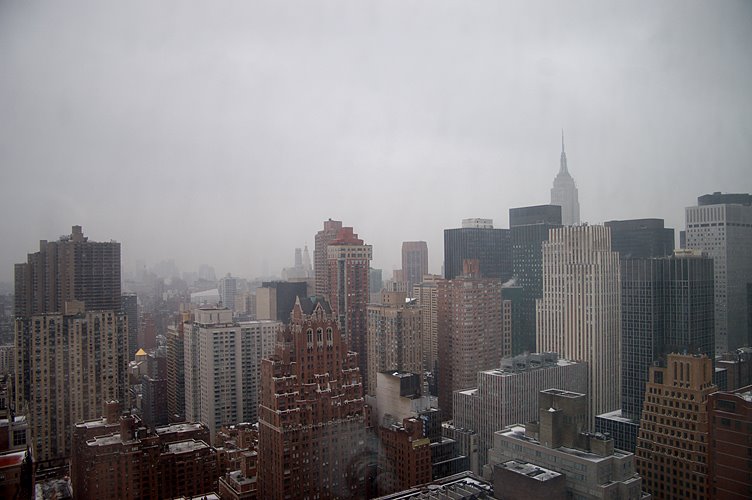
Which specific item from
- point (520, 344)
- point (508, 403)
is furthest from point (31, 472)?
point (520, 344)

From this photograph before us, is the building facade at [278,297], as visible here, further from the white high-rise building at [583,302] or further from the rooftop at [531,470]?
the white high-rise building at [583,302]

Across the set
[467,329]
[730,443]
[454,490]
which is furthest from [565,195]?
[454,490]

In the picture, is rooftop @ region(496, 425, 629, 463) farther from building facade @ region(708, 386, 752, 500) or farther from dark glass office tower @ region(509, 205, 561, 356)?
dark glass office tower @ region(509, 205, 561, 356)

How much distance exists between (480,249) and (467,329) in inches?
58.7

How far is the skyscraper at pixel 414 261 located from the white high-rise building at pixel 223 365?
2138mm

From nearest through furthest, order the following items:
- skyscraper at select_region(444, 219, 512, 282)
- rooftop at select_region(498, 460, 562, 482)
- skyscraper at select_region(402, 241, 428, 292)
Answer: rooftop at select_region(498, 460, 562, 482) → skyscraper at select_region(402, 241, 428, 292) → skyscraper at select_region(444, 219, 512, 282)

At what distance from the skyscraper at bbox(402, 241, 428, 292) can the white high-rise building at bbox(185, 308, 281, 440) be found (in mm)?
2138

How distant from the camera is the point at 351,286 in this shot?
924 cm

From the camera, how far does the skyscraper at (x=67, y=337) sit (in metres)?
5.93

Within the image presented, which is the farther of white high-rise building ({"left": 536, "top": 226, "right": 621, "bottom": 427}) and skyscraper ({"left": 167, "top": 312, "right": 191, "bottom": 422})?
white high-rise building ({"left": 536, "top": 226, "right": 621, "bottom": 427})

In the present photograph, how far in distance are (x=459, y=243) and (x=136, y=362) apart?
5.30 m

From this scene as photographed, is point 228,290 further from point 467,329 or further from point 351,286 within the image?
point 467,329

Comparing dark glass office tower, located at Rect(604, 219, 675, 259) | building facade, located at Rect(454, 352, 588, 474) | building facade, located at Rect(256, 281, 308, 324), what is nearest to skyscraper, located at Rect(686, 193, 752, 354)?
dark glass office tower, located at Rect(604, 219, 675, 259)

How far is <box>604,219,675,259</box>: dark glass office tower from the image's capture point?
7504 millimetres
